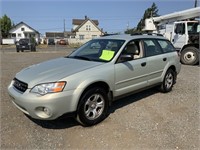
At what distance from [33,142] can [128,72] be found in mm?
2241

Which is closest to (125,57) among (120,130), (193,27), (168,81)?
(120,130)

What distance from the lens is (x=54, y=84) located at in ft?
10.3

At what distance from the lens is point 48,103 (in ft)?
9.96

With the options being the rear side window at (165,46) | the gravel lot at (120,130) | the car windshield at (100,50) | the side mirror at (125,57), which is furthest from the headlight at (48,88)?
the rear side window at (165,46)

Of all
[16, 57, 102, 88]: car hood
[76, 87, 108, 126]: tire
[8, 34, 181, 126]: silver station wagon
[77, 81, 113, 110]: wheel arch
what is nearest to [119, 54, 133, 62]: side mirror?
[8, 34, 181, 126]: silver station wagon

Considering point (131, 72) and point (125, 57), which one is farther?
point (131, 72)

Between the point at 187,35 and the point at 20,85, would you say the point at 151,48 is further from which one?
the point at 187,35

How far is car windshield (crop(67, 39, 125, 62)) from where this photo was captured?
407 centimetres

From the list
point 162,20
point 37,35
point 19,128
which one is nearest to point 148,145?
point 19,128

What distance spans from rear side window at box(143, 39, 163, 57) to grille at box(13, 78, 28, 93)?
2.85m

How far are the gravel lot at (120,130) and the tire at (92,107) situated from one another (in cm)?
13

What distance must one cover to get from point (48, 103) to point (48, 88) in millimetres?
237

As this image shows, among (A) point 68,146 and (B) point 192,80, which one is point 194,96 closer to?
(B) point 192,80

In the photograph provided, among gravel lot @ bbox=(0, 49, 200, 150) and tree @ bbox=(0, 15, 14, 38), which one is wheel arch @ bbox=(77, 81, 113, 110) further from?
tree @ bbox=(0, 15, 14, 38)
